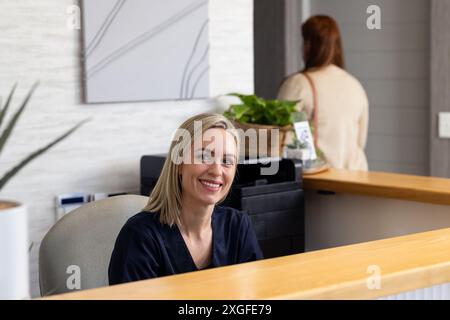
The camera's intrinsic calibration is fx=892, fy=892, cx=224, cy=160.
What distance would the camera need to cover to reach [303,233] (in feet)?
10.4

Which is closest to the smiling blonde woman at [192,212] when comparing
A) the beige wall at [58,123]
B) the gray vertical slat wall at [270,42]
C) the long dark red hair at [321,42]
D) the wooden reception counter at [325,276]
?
the wooden reception counter at [325,276]

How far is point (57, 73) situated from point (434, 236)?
5.09ft

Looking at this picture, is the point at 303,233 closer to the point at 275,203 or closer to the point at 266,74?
the point at 275,203

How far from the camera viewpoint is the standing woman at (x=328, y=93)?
12.6 ft

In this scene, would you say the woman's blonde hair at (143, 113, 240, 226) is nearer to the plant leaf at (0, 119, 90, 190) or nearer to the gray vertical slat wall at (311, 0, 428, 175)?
the plant leaf at (0, 119, 90, 190)

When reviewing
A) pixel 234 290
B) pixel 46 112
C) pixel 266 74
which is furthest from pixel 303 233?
pixel 266 74

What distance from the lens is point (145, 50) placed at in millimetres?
3182

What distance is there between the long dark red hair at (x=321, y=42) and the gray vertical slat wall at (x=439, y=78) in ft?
2.75

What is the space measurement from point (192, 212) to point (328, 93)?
1.81 m

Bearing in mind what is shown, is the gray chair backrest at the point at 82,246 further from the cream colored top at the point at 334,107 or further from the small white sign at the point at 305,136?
the cream colored top at the point at 334,107

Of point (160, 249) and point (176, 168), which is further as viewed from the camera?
point (176, 168)

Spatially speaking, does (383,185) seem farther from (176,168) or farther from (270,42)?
(270,42)

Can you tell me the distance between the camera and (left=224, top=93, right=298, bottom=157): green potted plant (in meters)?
3.18

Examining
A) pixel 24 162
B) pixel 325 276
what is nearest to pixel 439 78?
pixel 325 276
